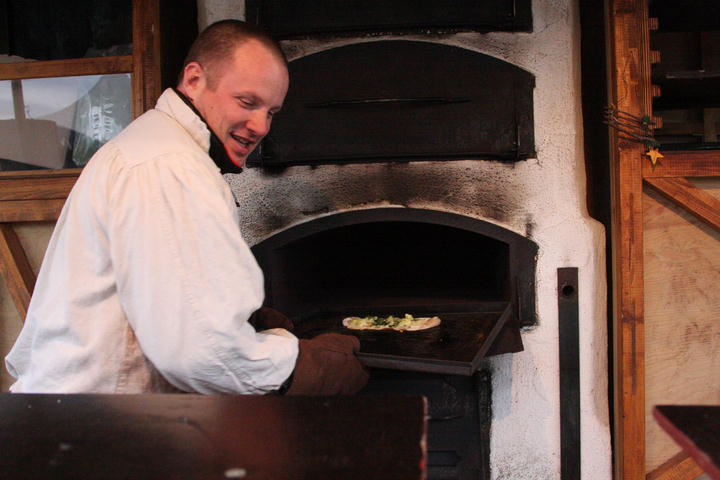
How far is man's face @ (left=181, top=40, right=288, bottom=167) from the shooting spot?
133 centimetres

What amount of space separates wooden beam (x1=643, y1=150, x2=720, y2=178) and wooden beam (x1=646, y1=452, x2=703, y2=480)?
2.82ft

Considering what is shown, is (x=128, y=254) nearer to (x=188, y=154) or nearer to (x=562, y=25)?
(x=188, y=154)

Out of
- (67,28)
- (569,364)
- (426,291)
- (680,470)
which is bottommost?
(680,470)

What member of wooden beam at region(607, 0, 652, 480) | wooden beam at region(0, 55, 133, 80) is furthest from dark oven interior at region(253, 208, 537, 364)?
wooden beam at region(0, 55, 133, 80)

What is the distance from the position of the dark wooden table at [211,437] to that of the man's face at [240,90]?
2.20 feet

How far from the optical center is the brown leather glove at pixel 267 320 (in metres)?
1.72

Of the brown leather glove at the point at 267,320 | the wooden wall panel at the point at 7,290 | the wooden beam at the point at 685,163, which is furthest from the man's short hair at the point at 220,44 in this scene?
the wooden beam at the point at 685,163

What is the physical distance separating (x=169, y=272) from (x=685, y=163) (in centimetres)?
152

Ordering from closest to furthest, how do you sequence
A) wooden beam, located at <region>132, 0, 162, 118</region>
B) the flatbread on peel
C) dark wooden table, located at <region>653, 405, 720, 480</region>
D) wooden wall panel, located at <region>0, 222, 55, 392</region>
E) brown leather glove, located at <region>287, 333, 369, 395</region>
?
dark wooden table, located at <region>653, 405, 720, 480</region> → brown leather glove, located at <region>287, 333, 369, 395</region> → the flatbread on peel → wooden beam, located at <region>132, 0, 162, 118</region> → wooden wall panel, located at <region>0, 222, 55, 392</region>

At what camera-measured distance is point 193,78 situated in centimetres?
136

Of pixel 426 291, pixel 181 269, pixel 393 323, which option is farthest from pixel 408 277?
pixel 181 269

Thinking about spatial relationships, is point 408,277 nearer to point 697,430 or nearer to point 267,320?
point 267,320

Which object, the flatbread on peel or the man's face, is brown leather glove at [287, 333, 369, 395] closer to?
the flatbread on peel

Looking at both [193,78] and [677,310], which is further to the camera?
[677,310]
